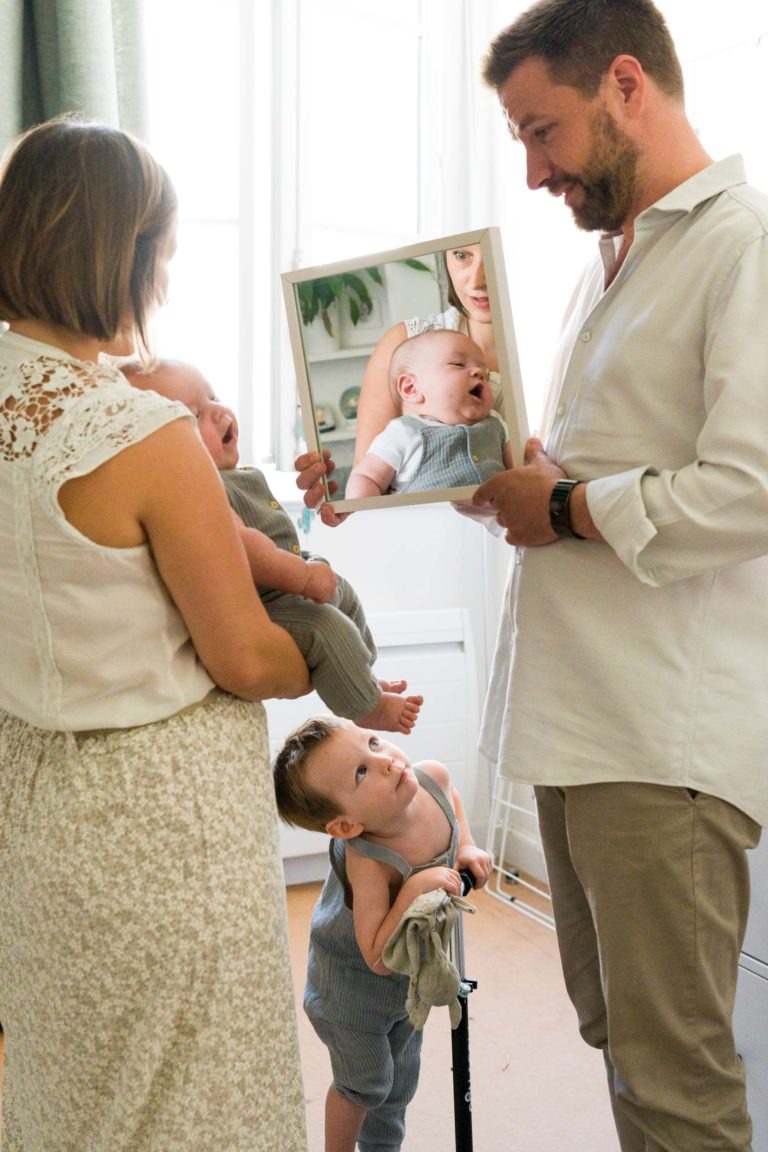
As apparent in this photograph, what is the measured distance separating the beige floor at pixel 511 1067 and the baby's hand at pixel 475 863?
684 mm

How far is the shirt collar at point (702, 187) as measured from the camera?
51.9 inches

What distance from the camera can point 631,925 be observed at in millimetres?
1323

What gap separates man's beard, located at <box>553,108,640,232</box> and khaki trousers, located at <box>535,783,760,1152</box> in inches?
27.9

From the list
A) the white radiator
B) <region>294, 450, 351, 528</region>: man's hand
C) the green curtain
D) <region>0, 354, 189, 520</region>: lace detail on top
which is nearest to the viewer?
<region>0, 354, 189, 520</region>: lace detail on top

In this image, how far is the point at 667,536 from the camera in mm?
1231

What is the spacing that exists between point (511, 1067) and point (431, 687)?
1090mm

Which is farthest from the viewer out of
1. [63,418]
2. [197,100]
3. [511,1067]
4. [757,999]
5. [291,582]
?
[197,100]

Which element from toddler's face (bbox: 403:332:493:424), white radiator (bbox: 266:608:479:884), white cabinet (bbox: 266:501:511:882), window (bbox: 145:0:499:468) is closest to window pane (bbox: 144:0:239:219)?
window (bbox: 145:0:499:468)

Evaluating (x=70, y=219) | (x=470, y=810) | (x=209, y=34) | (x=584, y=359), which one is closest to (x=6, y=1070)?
(x=70, y=219)

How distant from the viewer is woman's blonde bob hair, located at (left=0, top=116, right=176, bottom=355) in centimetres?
101

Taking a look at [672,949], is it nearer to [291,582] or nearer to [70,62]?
[291,582]

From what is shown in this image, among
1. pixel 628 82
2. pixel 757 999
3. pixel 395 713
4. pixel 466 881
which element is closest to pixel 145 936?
pixel 395 713

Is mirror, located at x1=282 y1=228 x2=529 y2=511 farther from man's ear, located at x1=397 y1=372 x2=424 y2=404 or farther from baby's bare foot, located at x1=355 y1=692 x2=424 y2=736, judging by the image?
baby's bare foot, located at x1=355 y1=692 x2=424 y2=736

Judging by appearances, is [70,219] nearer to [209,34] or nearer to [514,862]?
[209,34]
